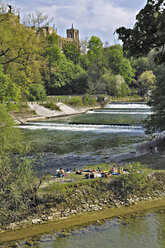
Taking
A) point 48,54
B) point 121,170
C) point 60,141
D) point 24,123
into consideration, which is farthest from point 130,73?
point 121,170

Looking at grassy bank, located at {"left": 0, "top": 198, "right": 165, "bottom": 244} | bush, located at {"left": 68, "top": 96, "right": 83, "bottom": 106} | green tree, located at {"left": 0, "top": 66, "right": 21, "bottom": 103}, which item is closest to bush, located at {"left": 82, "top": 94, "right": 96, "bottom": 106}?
bush, located at {"left": 68, "top": 96, "right": 83, "bottom": 106}

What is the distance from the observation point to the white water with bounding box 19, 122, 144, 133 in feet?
111

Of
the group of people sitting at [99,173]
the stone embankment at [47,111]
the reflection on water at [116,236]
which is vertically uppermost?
the stone embankment at [47,111]

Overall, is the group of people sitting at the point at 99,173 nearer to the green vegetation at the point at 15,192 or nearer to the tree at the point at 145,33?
the green vegetation at the point at 15,192

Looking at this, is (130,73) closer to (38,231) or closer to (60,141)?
(60,141)

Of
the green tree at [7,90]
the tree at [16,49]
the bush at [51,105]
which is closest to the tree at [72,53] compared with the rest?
the bush at [51,105]

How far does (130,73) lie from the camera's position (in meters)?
88.1

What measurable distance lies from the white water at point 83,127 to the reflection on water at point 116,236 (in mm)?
21347

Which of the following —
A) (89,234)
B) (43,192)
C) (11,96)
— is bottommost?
(89,234)

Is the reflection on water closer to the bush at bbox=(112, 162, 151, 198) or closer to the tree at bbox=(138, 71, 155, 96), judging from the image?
the bush at bbox=(112, 162, 151, 198)

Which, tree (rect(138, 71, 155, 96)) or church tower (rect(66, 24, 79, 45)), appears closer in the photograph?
tree (rect(138, 71, 155, 96))

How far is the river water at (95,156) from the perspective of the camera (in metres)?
10.8

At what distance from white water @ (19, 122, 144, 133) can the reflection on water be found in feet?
70.0

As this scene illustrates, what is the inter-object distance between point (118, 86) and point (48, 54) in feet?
65.6
